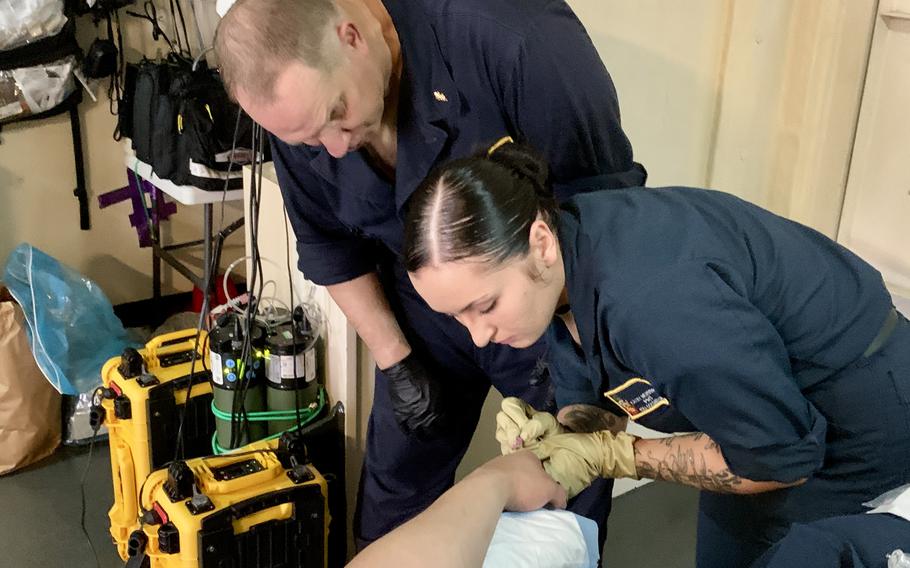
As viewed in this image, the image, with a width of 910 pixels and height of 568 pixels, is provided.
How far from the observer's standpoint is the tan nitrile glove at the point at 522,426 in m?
1.23

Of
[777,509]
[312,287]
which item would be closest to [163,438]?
[312,287]

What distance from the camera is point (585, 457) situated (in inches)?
45.1

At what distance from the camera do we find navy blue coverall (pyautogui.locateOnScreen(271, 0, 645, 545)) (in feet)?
3.98

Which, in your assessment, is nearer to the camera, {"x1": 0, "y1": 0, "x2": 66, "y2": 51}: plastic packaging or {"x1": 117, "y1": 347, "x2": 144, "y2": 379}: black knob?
{"x1": 117, "y1": 347, "x2": 144, "y2": 379}: black knob

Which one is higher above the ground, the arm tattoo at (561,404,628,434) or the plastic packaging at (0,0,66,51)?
the plastic packaging at (0,0,66,51)

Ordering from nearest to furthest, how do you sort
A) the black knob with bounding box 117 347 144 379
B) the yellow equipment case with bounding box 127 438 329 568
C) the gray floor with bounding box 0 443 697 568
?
1. the yellow equipment case with bounding box 127 438 329 568
2. the black knob with bounding box 117 347 144 379
3. the gray floor with bounding box 0 443 697 568

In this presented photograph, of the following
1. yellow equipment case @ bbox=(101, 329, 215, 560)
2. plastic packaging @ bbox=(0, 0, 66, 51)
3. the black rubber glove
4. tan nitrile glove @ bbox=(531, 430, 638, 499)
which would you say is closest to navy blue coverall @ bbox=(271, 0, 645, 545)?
the black rubber glove

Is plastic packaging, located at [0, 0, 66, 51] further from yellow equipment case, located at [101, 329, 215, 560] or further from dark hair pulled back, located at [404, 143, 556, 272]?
dark hair pulled back, located at [404, 143, 556, 272]

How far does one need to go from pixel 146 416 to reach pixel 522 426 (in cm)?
98

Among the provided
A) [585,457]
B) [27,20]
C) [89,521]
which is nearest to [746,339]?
[585,457]

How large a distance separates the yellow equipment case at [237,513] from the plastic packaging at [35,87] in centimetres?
150

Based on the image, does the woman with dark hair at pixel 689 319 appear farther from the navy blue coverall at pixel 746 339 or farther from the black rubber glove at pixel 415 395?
the black rubber glove at pixel 415 395

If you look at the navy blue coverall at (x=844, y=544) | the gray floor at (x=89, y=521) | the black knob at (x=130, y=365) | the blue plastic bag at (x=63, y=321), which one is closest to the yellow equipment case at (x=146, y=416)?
the black knob at (x=130, y=365)

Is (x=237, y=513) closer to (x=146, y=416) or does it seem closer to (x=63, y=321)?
(x=146, y=416)
